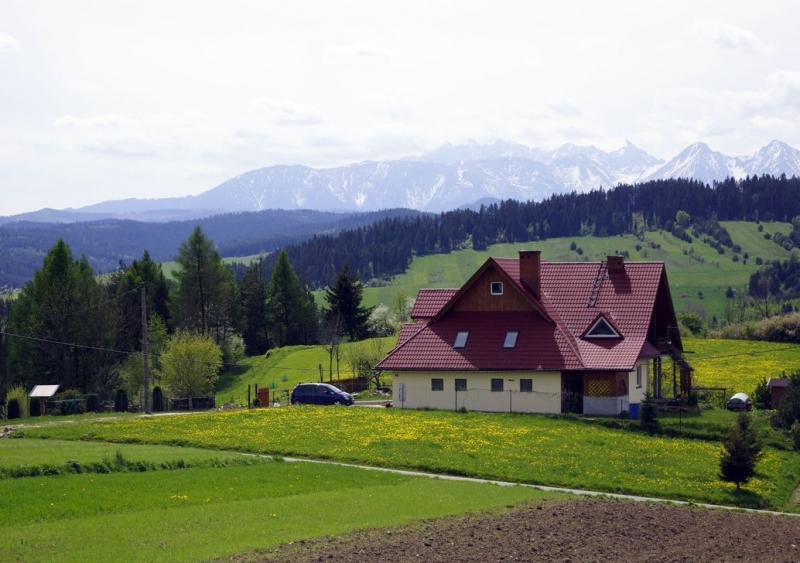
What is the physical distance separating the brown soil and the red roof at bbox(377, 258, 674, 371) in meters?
26.1

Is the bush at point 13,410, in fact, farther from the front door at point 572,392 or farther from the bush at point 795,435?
the bush at point 795,435

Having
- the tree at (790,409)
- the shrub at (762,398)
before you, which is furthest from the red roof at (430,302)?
the tree at (790,409)

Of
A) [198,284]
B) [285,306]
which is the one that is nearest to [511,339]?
[198,284]

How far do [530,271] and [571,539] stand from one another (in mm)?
37566

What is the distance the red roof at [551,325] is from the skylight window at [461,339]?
212 millimetres

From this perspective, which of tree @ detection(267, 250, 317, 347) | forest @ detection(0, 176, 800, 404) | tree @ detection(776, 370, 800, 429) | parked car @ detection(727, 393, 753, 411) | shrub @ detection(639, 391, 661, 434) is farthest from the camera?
tree @ detection(267, 250, 317, 347)

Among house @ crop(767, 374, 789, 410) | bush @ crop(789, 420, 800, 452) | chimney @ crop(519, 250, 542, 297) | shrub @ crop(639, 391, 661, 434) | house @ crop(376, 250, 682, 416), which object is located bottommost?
bush @ crop(789, 420, 800, 452)

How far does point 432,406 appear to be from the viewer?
5516 centimetres

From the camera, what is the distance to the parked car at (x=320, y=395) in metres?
59.0

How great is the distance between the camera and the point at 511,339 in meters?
55.3

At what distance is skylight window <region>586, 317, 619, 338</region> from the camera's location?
5562cm

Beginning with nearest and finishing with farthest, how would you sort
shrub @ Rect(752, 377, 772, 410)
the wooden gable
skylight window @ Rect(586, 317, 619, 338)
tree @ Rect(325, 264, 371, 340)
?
1. shrub @ Rect(752, 377, 772, 410)
2. skylight window @ Rect(586, 317, 619, 338)
3. the wooden gable
4. tree @ Rect(325, 264, 371, 340)

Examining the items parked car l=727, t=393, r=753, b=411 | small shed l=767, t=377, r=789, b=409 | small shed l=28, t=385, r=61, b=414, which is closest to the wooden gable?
parked car l=727, t=393, r=753, b=411

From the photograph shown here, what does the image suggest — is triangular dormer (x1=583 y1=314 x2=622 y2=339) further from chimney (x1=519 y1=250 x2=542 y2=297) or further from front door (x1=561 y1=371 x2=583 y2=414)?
chimney (x1=519 y1=250 x2=542 y2=297)
